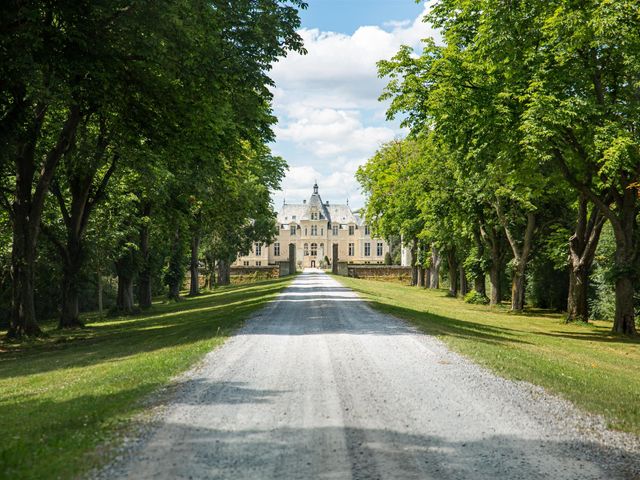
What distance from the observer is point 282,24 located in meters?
17.7

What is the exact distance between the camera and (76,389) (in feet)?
31.7

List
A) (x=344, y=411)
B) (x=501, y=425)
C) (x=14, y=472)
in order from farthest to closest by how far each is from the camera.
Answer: (x=344, y=411)
(x=501, y=425)
(x=14, y=472)

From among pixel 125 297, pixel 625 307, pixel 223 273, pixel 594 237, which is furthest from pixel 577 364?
pixel 223 273

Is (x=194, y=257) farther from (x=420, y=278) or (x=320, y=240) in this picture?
(x=320, y=240)

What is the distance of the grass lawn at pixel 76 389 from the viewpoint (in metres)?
5.93

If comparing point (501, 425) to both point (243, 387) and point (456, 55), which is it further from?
point (456, 55)

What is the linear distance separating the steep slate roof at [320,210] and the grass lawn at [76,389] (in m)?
111

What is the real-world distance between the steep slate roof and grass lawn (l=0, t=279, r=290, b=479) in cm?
11075

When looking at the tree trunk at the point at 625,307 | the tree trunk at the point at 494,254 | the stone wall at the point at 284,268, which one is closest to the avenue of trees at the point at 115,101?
the tree trunk at the point at 625,307

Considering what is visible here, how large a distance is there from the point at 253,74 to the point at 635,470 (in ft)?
46.5

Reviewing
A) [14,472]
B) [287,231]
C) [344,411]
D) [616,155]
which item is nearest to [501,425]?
[344,411]

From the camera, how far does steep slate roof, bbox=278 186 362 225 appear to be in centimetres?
12988

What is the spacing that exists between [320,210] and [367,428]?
122905mm

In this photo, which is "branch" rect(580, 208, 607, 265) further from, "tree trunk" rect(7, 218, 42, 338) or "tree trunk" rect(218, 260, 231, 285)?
"tree trunk" rect(218, 260, 231, 285)
